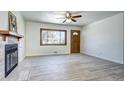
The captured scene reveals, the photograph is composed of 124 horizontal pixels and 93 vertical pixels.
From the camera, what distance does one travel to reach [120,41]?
14.9 feet

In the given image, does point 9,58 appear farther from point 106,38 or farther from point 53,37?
point 106,38

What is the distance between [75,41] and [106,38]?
2.93 metres

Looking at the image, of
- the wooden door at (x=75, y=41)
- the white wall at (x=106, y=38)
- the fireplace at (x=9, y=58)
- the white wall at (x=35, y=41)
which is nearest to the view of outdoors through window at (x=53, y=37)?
the white wall at (x=35, y=41)

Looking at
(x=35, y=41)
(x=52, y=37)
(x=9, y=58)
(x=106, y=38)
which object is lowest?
(x=9, y=58)

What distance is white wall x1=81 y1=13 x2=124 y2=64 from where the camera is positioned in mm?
4609

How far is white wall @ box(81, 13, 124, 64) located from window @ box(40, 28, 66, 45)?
5.71 feet

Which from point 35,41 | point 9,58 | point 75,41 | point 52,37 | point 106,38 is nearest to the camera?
point 9,58

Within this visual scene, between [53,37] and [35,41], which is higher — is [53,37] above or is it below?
above

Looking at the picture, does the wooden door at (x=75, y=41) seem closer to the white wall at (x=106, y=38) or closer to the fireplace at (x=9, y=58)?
the white wall at (x=106, y=38)

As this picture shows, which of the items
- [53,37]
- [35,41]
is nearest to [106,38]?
[53,37]

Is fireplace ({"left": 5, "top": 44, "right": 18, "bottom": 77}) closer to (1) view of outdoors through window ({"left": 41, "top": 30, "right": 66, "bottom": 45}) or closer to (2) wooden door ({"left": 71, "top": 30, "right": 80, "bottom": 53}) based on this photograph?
(1) view of outdoors through window ({"left": 41, "top": 30, "right": 66, "bottom": 45})

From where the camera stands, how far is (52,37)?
23.9 feet
